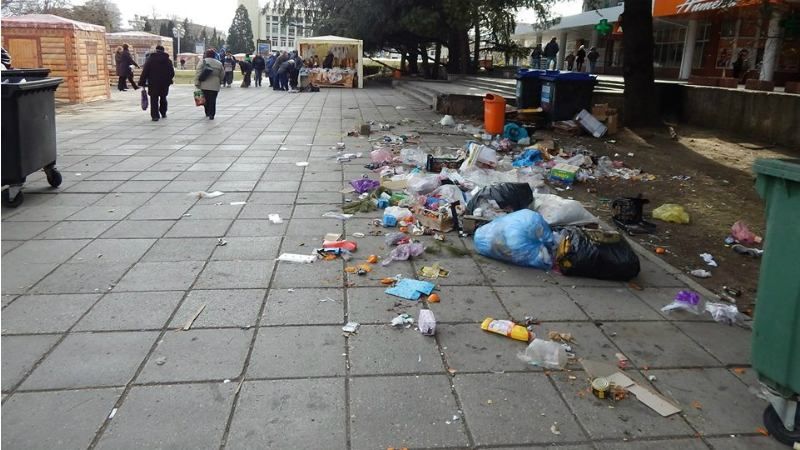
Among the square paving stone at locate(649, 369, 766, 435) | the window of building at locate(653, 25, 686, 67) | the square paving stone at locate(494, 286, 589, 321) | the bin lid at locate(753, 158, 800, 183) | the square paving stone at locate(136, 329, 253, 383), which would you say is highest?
the window of building at locate(653, 25, 686, 67)

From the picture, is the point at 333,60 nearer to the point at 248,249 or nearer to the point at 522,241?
the point at 248,249

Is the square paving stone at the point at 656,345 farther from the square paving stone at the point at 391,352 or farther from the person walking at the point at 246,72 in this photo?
the person walking at the point at 246,72

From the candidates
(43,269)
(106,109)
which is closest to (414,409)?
(43,269)

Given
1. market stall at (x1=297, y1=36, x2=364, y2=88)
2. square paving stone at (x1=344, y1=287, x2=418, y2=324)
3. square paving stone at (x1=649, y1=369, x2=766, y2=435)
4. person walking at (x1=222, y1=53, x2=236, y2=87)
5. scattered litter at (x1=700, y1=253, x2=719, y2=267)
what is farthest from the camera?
market stall at (x1=297, y1=36, x2=364, y2=88)

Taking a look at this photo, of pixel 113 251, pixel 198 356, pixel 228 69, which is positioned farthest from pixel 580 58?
pixel 198 356

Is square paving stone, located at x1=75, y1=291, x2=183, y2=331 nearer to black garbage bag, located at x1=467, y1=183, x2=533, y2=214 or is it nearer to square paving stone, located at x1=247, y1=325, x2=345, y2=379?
square paving stone, located at x1=247, y1=325, x2=345, y2=379

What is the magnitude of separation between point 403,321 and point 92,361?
5.92 ft

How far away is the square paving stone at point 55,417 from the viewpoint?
8.48 ft

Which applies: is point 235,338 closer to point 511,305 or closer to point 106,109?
point 511,305

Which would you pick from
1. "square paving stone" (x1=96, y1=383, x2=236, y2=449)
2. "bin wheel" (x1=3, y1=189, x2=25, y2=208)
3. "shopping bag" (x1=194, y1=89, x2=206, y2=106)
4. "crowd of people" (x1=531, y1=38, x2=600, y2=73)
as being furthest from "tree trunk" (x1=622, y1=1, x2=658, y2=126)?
"crowd of people" (x1=531, y1=38, x2=600, y2=73)

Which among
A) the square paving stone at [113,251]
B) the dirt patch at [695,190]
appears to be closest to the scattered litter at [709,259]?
the dirt patch at [695,190]

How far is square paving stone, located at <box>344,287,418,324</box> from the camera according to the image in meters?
3.85

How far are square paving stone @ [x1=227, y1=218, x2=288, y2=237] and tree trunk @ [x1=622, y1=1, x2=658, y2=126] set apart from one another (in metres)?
9.51

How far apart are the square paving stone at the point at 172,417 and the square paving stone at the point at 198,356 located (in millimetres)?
98
